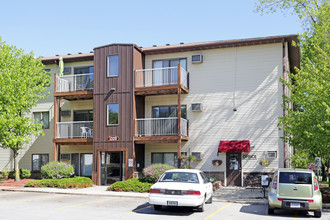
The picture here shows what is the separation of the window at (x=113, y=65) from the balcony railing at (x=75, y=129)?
3.49 metres

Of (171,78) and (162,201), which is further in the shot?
(171,78)

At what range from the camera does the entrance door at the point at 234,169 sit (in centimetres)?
2303

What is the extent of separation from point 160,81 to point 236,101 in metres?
4.71

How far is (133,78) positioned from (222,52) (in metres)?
5.63

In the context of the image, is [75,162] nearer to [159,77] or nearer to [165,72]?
[159,77]

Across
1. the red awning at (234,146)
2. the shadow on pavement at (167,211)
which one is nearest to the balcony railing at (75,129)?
the red awning at (234,146)

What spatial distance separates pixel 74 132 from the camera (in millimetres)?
25531

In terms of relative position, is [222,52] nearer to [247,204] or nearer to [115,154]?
[115,154]

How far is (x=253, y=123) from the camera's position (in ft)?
75.6

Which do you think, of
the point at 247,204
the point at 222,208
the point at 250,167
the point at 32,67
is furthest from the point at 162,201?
the point at 32,67

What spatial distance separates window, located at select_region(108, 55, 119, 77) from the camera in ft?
79.9

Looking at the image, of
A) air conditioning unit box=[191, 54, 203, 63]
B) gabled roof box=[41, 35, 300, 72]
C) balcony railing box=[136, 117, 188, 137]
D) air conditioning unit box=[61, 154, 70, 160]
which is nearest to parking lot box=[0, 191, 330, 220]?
balcony railing box=[136, 117, 188, 137]

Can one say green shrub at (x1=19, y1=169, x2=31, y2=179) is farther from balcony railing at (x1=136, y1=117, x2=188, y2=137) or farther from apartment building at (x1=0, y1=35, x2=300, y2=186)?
balcony railing at (x1=136, y1=117, x2=188, y2=137)

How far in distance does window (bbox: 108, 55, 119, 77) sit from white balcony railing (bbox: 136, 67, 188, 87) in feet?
4.38
